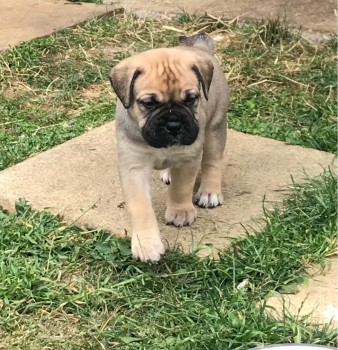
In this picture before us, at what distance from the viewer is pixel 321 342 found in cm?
303

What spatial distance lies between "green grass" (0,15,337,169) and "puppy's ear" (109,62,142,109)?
1.37m

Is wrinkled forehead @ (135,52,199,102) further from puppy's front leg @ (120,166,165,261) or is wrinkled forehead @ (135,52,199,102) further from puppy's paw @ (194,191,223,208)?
puppy's paw @ (194,191,223,208)

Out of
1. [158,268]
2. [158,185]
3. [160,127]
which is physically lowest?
[158,185]

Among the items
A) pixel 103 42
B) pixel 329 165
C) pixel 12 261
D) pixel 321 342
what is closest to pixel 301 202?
pixel 329 165

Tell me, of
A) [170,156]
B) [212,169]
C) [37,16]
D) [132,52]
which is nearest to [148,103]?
[170,156]

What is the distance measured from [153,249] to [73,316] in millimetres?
516

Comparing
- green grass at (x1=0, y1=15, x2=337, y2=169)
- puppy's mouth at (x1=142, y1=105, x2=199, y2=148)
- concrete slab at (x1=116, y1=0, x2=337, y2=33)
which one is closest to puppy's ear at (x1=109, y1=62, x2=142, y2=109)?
puppy's mouth at (x1=142, y1=105, x2=199, y2=148)

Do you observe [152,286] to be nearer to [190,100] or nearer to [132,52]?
[190,100]

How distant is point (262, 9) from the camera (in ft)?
25.6

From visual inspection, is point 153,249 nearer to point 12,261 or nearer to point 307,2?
point 12,261

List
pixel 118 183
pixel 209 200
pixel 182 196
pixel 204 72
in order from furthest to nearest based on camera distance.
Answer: pixel 118 183, pixel 209 200, pixel 182 196, pixel 204 72

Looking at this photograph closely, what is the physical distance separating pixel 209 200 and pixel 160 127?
2.60 feet

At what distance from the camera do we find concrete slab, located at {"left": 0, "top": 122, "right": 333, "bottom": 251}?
13.4 ft

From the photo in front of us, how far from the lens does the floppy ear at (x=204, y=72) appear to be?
150 inches
